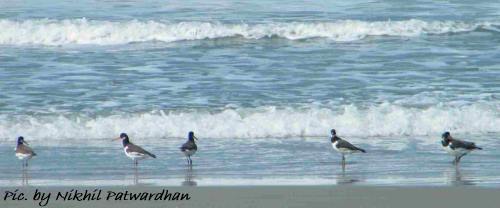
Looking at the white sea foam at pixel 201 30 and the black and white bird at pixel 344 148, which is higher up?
the white sea foam at pixel 201 30

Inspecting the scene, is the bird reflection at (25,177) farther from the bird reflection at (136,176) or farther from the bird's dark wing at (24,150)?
the bird reflection at (136,176)

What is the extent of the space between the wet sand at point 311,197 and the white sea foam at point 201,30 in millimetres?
12148

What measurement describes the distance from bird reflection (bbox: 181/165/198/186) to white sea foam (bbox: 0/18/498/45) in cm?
1068

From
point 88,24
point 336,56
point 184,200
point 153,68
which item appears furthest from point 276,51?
point 184,200

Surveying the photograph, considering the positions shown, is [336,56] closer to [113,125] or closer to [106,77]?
[106,77]

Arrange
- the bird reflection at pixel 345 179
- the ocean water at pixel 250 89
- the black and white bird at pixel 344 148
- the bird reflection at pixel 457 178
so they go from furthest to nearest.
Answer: the black and white bird at pixel 344 148, the ocean water at pixel 250 89, the bird reflection at pixel 345 179, the bird reflection at pixel 457 178

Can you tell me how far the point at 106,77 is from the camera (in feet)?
55.8

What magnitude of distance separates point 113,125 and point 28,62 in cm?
552

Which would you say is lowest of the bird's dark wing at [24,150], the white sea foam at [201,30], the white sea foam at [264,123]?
the bird's dark wing at [24,150]

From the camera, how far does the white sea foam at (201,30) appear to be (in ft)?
70.5

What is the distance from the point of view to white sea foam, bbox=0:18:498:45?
21.5 meters

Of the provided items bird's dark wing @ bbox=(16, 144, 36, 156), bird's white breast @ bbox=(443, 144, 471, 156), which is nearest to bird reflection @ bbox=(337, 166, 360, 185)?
bird's white breast @ bbox=(443, 144, 471, 156)

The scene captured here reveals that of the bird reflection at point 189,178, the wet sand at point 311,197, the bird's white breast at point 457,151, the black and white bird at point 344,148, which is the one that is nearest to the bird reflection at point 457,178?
the bird's white breast at point 457,151

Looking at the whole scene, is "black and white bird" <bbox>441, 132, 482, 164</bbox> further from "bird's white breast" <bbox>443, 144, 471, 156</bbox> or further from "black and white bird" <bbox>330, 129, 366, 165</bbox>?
"black and white bird" <bbox>330, 129, 366, 165</bbox>
